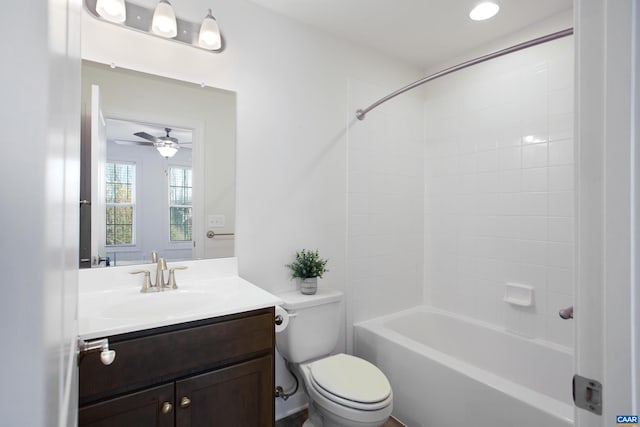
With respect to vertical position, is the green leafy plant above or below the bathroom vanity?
above

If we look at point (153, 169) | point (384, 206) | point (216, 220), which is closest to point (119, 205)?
point (153, 169)

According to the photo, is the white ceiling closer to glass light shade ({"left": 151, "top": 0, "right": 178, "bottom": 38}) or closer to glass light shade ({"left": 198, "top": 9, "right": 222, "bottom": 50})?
glass light shade ({"left": 198, "top": 9, "right": 222, "bottom": 50})

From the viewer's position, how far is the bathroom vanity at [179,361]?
3.40 ft

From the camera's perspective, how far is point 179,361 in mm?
1150

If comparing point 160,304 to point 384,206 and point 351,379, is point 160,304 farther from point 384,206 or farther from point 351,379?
point 384,206

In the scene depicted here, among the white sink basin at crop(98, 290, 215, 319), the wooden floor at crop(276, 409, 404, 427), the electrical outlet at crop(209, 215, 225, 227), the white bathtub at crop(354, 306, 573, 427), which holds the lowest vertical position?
the wooden floor at crop(276, 409, 404, 427)

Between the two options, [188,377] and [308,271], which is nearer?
[188,377]

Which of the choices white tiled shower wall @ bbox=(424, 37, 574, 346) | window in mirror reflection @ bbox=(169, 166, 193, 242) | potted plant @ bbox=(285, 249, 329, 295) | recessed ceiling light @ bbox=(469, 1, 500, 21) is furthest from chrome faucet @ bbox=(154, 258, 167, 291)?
recessed ceiling light @ bbox=(469, 1, 500, 21)

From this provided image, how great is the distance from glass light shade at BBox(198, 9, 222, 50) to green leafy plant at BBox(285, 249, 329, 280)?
1.26m

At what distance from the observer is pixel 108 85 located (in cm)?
149

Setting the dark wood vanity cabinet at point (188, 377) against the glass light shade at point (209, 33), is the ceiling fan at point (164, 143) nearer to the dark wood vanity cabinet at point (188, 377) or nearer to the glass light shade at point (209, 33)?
the glass light shade at point (209, 33)

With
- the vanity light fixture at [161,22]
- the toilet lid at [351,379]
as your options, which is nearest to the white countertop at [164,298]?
the toilet lid at [351,379]

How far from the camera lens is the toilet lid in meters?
1.47

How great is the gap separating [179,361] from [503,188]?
2180 millimetres
